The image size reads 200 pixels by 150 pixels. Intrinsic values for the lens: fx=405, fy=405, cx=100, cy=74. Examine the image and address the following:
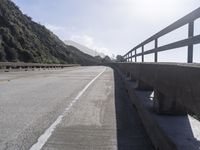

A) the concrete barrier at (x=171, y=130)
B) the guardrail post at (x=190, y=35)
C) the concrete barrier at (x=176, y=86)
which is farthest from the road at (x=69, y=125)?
the guardrail post at (x=190, y=35)

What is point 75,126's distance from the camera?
27.8ft

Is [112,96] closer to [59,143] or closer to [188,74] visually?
[59,143]

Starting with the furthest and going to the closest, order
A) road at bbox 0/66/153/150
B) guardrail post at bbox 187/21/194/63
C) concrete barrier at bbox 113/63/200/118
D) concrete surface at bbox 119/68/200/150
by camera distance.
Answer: road at bbox 0/66/153/150 → guardrail post at bbox 187/21/194/63 → concrete surface at bbox 119/68/200/150 → concrete barrier at bbox 113/63/200/118

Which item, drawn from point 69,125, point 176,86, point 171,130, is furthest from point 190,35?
point 69,125

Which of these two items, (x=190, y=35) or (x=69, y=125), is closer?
(x=190, y=35)

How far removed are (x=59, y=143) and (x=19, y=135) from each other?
96 cm

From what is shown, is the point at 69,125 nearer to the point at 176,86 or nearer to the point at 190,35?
the point at 190,35

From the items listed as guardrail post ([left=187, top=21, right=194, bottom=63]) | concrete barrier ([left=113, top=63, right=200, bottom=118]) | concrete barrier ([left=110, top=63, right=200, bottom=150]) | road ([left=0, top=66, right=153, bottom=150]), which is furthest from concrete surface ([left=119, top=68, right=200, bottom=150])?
guardrail post ([left=187, top=21, right=194, bottom=63])

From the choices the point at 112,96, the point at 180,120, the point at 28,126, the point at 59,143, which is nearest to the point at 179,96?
the point at 180,120

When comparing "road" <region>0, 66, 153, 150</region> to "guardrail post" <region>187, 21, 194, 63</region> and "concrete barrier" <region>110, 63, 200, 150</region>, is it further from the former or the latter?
"guardrail post" <region>187, 21, 194, 63</region>

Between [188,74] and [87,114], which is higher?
[188,74]

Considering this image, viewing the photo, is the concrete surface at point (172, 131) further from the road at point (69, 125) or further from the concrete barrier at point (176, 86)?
the road at point (69, 125)

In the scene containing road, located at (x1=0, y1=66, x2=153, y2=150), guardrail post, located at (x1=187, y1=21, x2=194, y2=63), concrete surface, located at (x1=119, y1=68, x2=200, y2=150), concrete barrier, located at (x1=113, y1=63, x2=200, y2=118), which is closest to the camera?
concrete barrier, located at (x1=113, y1=63, x2=200, y2=118)

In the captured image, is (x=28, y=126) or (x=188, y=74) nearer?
(x=188, y=74)
